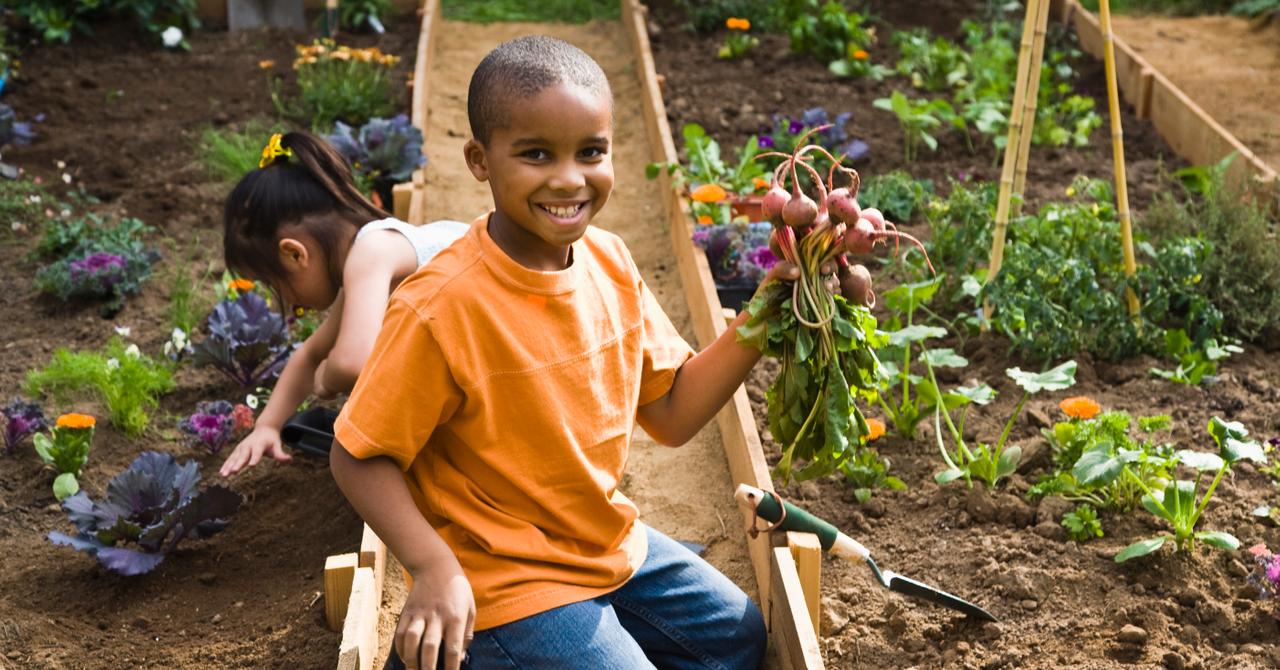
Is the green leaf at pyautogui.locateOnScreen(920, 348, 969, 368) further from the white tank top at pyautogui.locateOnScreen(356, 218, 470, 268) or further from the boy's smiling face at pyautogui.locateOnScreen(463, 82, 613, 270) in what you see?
the boy's smiling face at pyautogui.locateOnScreen(463, 82, 613, 270)

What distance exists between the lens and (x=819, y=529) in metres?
3.08

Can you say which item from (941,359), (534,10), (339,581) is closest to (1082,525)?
(941,359)

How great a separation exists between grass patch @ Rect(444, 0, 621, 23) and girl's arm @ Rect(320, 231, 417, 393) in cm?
529

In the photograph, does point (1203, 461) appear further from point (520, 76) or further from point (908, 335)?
point (520, 76)

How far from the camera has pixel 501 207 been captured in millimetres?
2559

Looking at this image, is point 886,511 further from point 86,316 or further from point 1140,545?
point 86,316

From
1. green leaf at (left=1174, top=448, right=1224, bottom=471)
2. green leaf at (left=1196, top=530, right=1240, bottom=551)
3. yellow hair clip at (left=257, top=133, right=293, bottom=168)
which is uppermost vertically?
yellow hair clip at (left=257, top=133, right=293, bottom=168)

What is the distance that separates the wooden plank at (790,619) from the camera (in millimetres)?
2750

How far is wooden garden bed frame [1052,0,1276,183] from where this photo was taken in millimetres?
5906

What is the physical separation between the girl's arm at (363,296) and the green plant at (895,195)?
2473mm

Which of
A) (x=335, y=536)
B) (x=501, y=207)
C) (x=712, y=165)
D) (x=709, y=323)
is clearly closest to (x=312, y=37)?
(x=712, y=165)

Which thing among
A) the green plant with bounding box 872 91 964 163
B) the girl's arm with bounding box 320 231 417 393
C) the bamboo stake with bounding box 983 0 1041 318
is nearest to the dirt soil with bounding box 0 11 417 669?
the girl's arm with bounding box 320 231 417 393

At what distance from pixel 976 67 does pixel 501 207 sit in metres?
5.29

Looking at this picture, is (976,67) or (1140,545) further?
(976,67)
